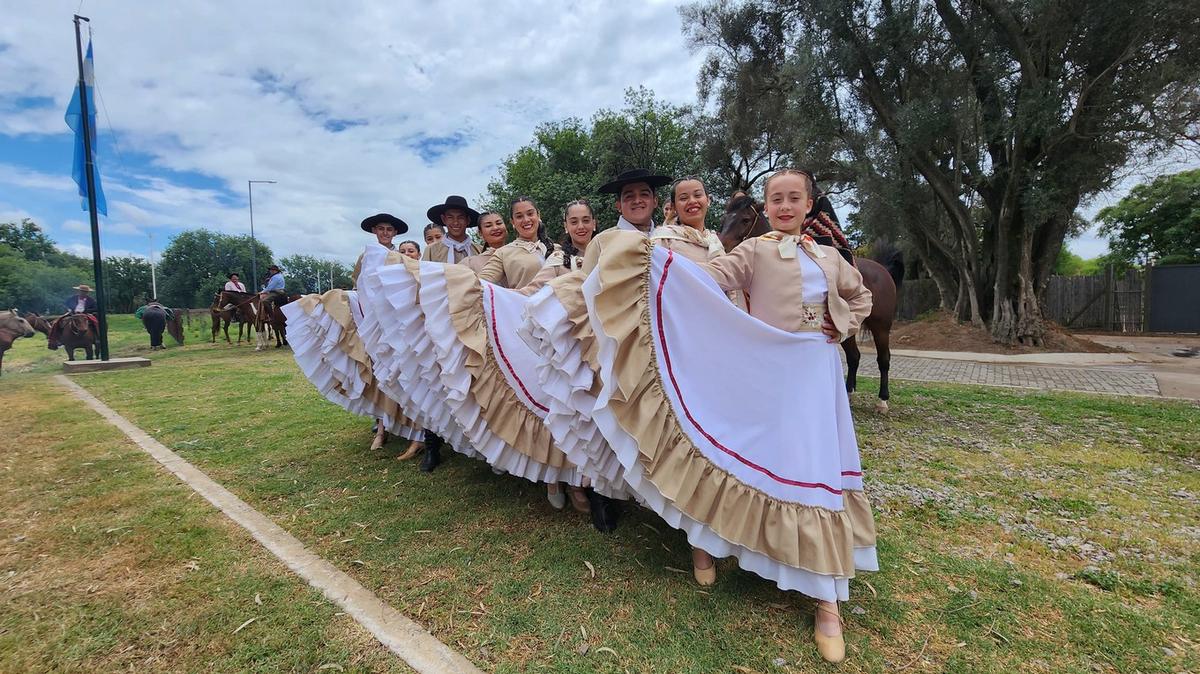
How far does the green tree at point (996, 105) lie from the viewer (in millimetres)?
9234

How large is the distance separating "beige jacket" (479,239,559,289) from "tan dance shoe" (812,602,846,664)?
2.80m

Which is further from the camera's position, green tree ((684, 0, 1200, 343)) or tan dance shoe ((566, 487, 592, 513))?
green tree ((684, 0, 1200, 343))

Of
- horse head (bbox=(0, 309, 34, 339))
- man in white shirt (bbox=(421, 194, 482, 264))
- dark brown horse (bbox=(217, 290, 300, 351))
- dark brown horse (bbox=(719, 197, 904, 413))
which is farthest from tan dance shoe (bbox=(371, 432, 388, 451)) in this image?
dark brown horse (bbox=(217, 290, 300, 351))

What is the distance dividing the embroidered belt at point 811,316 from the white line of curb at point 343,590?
2.01 meters

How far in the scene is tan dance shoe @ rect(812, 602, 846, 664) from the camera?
79.7 inches

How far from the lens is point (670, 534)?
3094 mm

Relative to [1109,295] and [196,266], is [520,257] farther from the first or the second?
[196,266]

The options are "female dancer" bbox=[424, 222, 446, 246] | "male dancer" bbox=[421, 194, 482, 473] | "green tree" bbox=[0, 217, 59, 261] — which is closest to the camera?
"male dancer" bbox=[421, 194, 482, 473]

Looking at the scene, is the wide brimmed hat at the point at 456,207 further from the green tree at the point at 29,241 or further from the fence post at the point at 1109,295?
the green tree at the point at 29,241

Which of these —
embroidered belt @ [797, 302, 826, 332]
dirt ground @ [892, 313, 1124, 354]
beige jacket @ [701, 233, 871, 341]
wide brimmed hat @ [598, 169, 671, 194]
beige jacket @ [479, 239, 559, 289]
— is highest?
wide brimmed hat @ [598, 169, 671, 194]

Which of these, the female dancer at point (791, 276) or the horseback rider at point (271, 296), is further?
the horseback rider at point (271, 296)

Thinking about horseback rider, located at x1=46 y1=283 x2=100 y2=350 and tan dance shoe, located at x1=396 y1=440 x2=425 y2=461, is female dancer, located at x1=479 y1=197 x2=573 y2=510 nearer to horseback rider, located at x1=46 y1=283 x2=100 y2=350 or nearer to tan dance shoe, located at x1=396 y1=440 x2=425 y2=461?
tan dance shoe, located at x1=396 y1=440 x2=425 y2=461

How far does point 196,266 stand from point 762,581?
73.6 meters

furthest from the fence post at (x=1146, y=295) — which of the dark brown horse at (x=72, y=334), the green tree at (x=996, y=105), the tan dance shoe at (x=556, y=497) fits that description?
the dark brown horse at (x=72, y=334)
